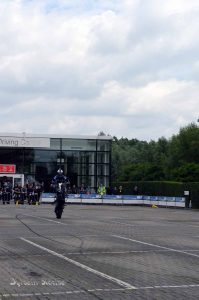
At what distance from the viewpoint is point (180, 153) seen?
305 ft

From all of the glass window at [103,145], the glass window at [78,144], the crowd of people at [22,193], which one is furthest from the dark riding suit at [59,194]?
the glass window at [103,145]

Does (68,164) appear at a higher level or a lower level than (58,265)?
higher

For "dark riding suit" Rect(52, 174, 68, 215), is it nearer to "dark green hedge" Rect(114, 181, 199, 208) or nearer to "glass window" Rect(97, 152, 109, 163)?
"dark green hedge" Rect(114, 181, 199, 208)

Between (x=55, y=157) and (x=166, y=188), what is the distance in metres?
12.0

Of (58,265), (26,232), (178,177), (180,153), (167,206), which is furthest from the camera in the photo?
(180,153)

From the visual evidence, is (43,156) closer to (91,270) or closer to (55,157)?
(55,157)

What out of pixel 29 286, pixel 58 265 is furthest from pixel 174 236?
pixel 29 286

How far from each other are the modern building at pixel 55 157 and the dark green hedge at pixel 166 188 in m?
4.02

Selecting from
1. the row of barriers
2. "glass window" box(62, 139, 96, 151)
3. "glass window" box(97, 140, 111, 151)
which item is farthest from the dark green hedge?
"glass window" box(62, 139, 96, 151)

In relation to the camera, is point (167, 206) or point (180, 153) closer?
point (167, 206)

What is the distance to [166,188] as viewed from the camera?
187ft

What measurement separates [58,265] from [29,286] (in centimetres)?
216

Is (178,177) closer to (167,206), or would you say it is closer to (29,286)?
(167,206)

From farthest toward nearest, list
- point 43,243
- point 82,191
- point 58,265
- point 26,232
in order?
point 82,191, point 26,232, point 43,243, point 58,265
